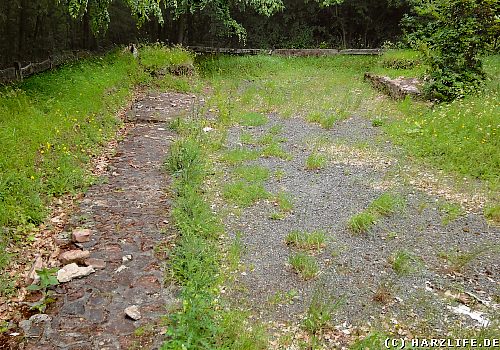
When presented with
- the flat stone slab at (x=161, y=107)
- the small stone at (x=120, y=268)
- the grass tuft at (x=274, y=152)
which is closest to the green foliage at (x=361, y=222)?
the grass tuft at (x=274, y=152)

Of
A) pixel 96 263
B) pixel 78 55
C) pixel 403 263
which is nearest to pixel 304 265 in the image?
pixel 403 263

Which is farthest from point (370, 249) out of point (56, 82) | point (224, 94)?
point (224, 94)

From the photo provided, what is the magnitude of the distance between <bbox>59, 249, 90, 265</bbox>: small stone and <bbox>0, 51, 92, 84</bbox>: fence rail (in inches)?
198

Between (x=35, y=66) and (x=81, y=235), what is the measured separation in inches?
249

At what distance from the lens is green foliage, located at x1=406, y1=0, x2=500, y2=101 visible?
880 cm

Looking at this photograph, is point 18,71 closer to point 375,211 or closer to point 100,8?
point 100,8

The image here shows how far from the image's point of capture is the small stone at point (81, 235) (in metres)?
4.29

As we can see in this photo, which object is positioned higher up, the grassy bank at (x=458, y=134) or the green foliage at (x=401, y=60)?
the green foliage at (x=401, y=60)

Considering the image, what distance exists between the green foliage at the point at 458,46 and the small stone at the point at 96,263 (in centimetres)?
755

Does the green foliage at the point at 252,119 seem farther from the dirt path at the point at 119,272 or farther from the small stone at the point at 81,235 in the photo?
the small stone at the point at 81,235

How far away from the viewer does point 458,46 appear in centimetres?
918

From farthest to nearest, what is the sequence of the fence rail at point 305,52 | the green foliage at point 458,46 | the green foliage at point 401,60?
the fence rail at point 305,52 → the green foliage at point 401,60 → the green foliage at point 458,46

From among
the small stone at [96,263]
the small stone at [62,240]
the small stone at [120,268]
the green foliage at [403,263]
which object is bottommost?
the green foliage at [403,263]

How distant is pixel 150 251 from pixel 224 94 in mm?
7458
